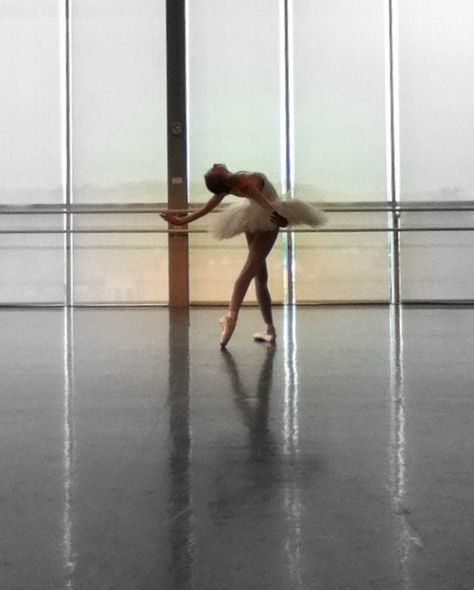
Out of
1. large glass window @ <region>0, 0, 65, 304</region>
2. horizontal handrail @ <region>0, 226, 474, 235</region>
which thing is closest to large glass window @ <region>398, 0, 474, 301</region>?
horizontal handrail @ <region>0, 226, 474, 235</region>

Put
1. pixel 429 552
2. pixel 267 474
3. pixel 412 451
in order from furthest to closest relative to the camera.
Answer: pixel 412 451 < pixel 267 474 < pixel 429 552

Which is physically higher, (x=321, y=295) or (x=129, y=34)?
(x=129, y=34)

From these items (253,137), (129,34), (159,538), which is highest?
(129,34)

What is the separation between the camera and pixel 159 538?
1499 millimetres

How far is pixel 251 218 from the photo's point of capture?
5395 mm

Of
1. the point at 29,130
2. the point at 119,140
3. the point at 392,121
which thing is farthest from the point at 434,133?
the point at 29,130

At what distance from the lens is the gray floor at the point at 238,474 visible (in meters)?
1.36

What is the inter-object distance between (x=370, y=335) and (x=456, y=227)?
4.70m

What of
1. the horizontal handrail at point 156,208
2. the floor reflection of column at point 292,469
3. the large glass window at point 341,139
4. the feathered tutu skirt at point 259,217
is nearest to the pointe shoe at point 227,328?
the feathered tutu skirt at point 259,217

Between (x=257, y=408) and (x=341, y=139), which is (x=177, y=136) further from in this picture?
(x=257, y=408)

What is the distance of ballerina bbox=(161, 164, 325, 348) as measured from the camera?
5203 mm

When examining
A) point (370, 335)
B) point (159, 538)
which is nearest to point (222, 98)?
point (370, 335)

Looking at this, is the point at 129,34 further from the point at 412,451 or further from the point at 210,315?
the point at 412,451

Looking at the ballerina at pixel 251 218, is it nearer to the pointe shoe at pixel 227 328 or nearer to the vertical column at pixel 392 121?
the pointe shoe at pixel 227 328
